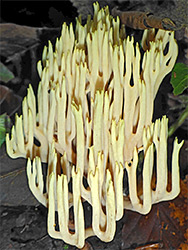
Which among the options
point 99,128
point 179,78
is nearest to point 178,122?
point 179,78

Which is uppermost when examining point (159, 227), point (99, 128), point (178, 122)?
point (99, 128)

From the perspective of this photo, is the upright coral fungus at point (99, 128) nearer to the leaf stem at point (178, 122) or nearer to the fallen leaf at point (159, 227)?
the fallen leaf at point (159, 227)

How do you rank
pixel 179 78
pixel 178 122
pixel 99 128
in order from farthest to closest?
pixel 178 122 < pixel 179 78 < pixel 99 128

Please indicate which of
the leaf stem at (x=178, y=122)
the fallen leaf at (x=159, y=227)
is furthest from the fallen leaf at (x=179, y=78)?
the fallen leaf at (x=159, y=227)

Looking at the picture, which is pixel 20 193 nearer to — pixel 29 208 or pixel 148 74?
pixel 29 208

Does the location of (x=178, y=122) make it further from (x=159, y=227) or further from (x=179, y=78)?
(x=159, y=227)

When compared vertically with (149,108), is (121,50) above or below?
above

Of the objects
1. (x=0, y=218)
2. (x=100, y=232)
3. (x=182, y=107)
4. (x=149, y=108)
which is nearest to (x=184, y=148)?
(x=182, y=107)

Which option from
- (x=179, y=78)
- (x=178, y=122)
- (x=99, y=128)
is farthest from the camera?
(x=178, y=122)

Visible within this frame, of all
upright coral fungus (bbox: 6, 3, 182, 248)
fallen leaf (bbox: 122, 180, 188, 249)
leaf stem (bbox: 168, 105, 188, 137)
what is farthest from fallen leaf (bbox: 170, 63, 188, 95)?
fallen leaf (bbox: 122, 180, 188, 249)
